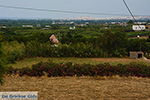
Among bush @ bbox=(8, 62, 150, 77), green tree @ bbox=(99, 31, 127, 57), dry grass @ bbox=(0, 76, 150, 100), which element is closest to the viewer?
dry grass @ bbox=(0, 76, 150, 100)

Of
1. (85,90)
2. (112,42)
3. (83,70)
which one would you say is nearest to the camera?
(85,90)

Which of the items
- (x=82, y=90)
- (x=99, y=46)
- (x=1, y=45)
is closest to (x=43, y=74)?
(x=82, y=90)

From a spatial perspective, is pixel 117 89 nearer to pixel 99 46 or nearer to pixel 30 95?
pixel 30 95

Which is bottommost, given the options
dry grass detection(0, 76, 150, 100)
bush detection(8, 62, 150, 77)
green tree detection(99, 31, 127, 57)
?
green tree detection(99, 31, 127, 57)

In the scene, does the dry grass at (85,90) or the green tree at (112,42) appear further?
the green tree at (112,42)

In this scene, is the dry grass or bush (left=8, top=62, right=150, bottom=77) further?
bush (left=8, top=62, right=150, bottom=77)

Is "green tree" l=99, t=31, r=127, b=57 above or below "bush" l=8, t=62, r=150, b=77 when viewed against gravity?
below

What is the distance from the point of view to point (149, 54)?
115 ft

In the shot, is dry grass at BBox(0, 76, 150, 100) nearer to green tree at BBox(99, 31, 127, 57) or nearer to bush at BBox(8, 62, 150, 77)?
bush at BBox(8, 62, 150, 77)

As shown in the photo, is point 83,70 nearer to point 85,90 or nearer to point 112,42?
point 85,90

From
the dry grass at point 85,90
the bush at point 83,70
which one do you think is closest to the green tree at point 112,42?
the bush at point 83,70

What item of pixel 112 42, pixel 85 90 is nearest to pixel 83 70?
pixel 85 90

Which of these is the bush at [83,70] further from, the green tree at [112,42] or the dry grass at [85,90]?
the green tree at [112,42]

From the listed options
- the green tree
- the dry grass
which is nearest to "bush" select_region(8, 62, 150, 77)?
the dry grass
